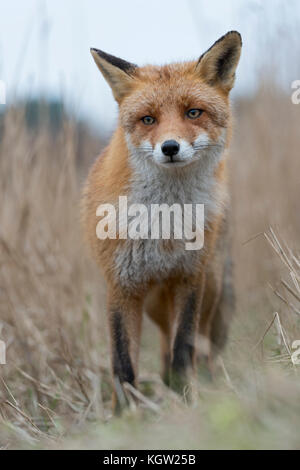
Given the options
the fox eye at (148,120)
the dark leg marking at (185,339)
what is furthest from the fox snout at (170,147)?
the dark leg marking at (185,339)

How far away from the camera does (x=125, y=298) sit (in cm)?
298

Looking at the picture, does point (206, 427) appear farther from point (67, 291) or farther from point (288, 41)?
point (288, 41)

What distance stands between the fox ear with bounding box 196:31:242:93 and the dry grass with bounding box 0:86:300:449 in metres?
0.79

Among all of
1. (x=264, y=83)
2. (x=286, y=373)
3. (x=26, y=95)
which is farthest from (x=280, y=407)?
(x=264, y=83)

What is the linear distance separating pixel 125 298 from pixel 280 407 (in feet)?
4.36

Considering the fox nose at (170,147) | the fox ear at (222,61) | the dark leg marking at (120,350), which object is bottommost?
the dark leg marking at (120,350)

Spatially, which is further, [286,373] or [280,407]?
[286,373]

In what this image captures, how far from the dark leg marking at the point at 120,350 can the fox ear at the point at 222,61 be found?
1.25 meters
